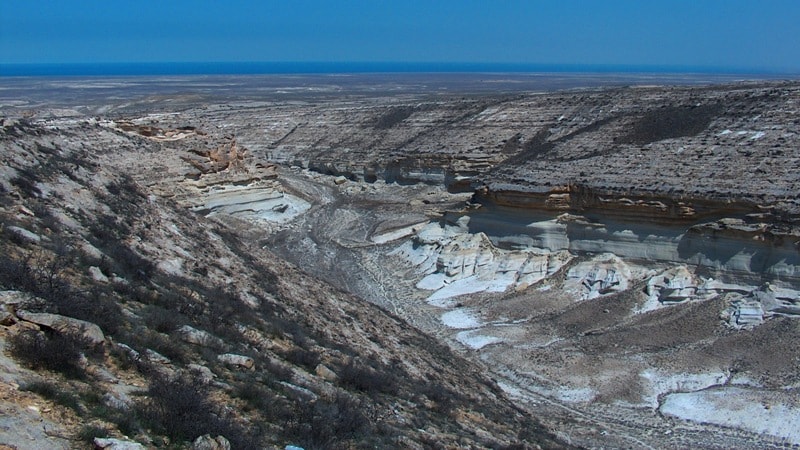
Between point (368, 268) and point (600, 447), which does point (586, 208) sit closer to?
point (368, 268)

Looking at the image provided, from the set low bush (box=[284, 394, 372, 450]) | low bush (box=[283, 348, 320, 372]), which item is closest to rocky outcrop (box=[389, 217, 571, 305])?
low bush (box=[283, 348, 320, 372])

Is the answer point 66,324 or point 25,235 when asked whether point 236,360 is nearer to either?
point 66,324

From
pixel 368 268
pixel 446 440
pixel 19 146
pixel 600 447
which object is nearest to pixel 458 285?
pixel 368 268

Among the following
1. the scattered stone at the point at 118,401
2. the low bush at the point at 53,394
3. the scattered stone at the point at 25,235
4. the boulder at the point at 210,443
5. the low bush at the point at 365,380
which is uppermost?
the scattered stone at the point at 25,235

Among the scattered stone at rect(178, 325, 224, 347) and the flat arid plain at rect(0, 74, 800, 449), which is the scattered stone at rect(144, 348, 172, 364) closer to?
the flat arid plain at rect(0, 74, 800, 449)

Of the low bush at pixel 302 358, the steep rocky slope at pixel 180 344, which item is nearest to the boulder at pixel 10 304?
the steep rocky slope at pixel 180 344

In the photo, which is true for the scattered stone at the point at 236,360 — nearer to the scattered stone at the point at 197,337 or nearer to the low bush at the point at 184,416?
the scattered stone at the point at 197,337
